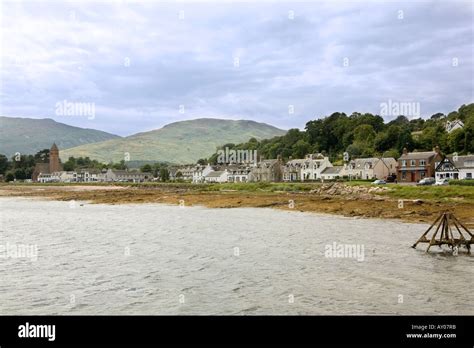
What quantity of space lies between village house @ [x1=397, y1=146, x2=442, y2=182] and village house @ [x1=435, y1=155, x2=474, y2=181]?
4.32 m

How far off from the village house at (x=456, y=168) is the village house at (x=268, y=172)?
48738 millimetres

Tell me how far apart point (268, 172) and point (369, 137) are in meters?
31.5

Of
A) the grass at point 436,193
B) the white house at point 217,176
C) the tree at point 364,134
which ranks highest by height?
the tree at point 364,134

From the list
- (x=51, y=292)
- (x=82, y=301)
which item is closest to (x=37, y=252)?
(x=51, y=292)

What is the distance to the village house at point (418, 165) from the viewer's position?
84.6 m

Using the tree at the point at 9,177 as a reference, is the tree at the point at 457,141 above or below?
above

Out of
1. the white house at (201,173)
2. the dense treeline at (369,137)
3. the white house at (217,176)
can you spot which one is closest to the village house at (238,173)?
the white house at (217,176)

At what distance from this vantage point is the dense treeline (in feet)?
336

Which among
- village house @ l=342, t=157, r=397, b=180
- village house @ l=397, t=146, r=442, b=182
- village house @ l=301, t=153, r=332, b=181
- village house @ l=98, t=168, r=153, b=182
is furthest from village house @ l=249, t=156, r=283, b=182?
village house @ l=98, t=168, r=153, b=182

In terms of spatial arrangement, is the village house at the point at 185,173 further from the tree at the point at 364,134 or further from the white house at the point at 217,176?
the tree at the point at 364,134

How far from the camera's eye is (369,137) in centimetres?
13212

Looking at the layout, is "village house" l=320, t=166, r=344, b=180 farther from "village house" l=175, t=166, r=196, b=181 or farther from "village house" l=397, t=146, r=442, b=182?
"village house" l=175, t=166, r=196, b=181

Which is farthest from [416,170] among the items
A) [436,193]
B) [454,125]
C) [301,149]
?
[301,149]
